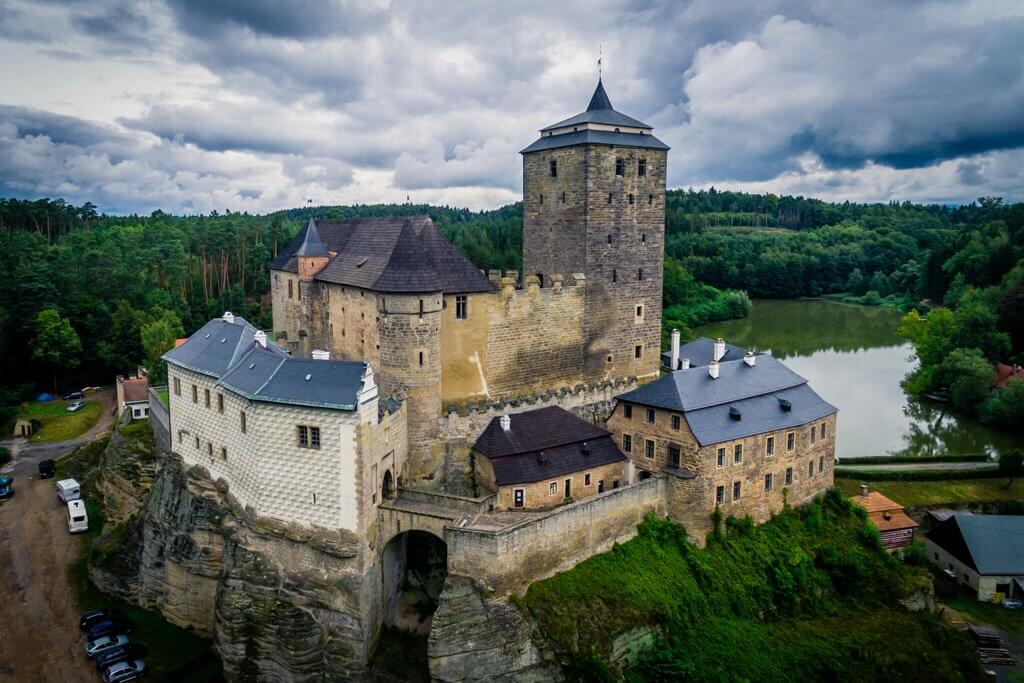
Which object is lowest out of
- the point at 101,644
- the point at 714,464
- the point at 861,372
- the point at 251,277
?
the point at 101,644

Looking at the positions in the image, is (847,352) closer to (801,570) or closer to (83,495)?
(801,570)

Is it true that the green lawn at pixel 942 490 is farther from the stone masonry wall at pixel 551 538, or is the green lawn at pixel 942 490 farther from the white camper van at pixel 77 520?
the white camper van at pixel 77 520

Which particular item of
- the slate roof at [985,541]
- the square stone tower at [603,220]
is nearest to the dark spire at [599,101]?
the square stone tower at [603,220]

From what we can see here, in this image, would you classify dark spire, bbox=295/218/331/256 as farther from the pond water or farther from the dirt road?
the pond water

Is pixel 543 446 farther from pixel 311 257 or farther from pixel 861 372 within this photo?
pixel 861 372

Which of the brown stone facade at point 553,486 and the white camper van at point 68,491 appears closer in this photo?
the brown stone facade at point 553,486

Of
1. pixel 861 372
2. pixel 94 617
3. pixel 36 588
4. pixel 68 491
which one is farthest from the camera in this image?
pixel 861 372

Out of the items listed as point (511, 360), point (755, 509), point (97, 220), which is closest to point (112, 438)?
point (511, 360)

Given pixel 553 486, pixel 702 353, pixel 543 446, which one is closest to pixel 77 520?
pixel 543 446
